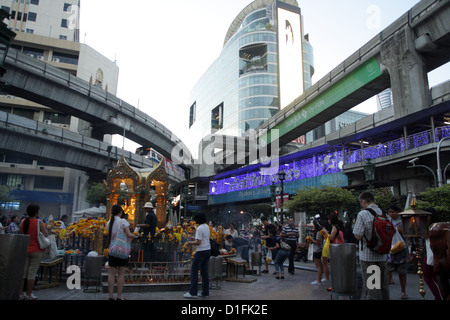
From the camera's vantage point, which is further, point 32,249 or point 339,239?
point 339,239

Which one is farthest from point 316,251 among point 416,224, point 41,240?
point 41,240

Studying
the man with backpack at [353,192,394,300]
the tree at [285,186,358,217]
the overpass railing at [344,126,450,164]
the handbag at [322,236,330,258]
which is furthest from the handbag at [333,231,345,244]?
the overpass railing at [344,126,450,164]

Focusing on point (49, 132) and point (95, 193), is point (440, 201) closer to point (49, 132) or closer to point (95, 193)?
point (49, 132)

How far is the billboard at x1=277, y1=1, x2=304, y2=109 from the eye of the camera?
51.1 metres

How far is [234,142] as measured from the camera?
145 ft

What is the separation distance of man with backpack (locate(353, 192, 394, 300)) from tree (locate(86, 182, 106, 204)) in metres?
32.7

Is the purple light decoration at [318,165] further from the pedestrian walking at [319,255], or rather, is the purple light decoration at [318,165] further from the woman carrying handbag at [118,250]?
the woman carrying handbag at [118,250]

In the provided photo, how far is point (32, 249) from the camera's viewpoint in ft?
18.5

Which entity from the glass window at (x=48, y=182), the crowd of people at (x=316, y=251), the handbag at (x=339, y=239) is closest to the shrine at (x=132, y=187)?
the crowd of people at (x=316, y=251)

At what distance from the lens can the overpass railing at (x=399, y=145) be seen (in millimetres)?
16766

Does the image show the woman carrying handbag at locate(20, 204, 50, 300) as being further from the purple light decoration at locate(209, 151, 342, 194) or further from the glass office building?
the glass office building

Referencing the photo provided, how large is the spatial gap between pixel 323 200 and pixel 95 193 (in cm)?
2593
